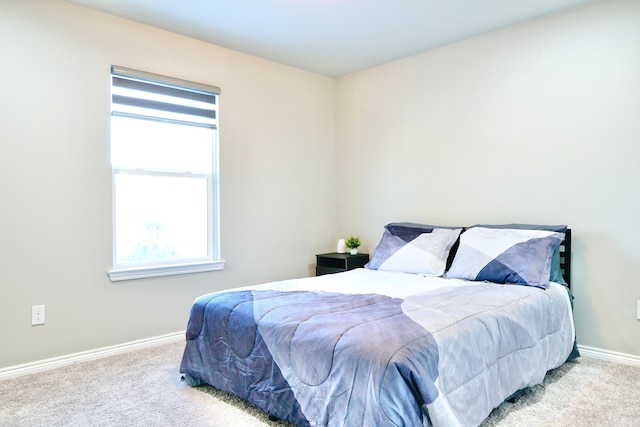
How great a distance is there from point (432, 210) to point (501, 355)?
197 centimetres

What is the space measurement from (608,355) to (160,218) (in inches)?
134

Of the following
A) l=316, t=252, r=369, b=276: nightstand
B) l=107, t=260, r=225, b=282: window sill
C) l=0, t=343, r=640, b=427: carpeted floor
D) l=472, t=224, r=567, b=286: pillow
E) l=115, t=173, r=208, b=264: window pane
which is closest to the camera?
l=0, t=343, r=640, b=427: carpeted floor

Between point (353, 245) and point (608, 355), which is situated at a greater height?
point (353, 245)

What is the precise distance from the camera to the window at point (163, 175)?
128 inches

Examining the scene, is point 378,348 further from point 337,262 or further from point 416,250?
point 337,262

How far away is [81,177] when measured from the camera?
9.93 ft

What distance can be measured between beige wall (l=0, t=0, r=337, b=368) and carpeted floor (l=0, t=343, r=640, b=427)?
42cm

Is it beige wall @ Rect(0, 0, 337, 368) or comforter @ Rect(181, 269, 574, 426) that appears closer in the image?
comforter @ Rect(181, 269, 574, 426)

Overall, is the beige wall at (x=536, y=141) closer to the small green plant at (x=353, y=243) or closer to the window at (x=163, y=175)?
the small green plant at (x=353, y=243)

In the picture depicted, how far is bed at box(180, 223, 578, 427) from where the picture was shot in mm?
1612

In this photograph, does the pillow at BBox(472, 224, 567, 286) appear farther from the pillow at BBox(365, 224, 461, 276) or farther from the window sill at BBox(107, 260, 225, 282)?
the window sill at BBox(107, 260, 225, 282)

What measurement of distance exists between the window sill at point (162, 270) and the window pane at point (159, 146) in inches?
30.8

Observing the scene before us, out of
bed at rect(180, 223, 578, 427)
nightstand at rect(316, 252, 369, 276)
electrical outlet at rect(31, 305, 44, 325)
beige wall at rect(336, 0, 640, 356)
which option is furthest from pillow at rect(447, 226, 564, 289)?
electrical outlet at rect(31, 305, 44, 325)

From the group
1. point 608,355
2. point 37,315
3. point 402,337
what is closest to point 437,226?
point 608,355
